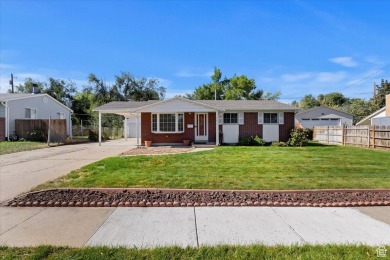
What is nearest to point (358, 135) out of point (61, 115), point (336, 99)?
point (61, 115)

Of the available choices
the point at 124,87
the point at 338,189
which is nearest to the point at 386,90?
the point at 124,87

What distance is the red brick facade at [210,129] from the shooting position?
19031mm

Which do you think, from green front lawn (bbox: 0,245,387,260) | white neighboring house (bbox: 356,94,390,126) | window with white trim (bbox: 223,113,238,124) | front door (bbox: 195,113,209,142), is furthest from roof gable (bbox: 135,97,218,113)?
white neighboring house (bbox: 356,94,390,126)

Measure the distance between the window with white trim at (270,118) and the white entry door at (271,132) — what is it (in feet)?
0.79

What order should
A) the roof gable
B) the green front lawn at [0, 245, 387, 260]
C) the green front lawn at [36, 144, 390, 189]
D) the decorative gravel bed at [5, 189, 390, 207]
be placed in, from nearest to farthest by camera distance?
the green front lawn at [0, 245, 387, 260]
the decorative gravel bed at [5, 189, 390, 207]
the green front lawn at [36, 144, 390, 189]
the roof gable

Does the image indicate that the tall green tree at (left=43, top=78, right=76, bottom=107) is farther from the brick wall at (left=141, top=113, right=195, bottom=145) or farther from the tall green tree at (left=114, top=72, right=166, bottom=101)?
the brick wall at (left=141, top=113, right=195, bottom=145)

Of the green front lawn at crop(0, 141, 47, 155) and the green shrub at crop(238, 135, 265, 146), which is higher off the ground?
the green shrub at crop(238, 135, 265, 146)

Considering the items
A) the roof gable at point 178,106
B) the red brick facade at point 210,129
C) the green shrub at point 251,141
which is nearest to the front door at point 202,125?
the red brick facade at point 210,129

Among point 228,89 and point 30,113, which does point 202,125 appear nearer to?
point 30,113

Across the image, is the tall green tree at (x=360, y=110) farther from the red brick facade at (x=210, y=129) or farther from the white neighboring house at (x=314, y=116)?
the red brick facade at (x=210, y=129)

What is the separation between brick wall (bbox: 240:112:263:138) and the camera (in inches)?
780

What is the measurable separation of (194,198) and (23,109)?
24471 mm

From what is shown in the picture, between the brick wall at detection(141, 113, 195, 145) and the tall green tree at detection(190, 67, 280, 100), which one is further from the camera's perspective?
the tall green tree at detection(190, 67, 280, 100)

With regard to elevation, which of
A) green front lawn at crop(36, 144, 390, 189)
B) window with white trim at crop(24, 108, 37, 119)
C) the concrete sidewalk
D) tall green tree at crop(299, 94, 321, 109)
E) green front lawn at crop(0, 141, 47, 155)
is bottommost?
the concrete sidewalk
